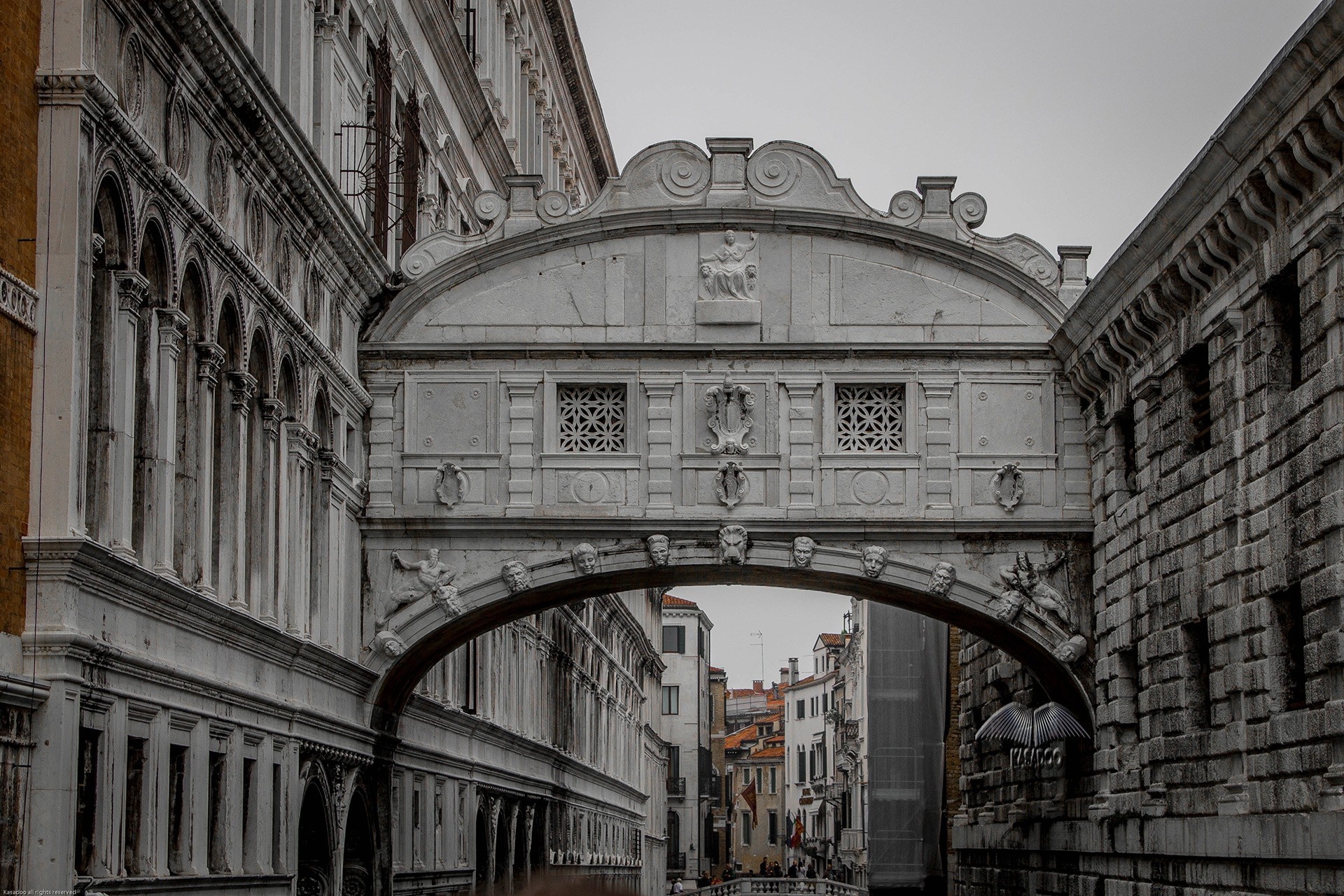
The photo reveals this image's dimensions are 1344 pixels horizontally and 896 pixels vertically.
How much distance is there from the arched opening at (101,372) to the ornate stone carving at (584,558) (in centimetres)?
991

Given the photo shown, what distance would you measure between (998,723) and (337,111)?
1135 centimetres

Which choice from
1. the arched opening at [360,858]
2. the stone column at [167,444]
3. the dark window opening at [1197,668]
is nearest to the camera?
the stone column at [167,444]

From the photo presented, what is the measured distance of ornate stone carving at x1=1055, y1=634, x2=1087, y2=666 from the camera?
2553 centimetres

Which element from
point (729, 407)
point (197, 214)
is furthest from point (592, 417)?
point (197, 214)

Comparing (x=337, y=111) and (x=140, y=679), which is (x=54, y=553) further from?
(x=337, y=111)

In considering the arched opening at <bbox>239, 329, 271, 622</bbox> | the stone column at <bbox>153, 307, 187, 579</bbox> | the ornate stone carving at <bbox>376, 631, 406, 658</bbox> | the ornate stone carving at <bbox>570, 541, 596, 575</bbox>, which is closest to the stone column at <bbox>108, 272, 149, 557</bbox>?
the stone column at <bbox>153, 307, 187, 579</bbox>

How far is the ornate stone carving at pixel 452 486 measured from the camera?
2589 centimetres

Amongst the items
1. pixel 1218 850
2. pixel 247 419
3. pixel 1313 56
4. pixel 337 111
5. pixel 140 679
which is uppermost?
pixel 337 111

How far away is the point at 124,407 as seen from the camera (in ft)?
54.7

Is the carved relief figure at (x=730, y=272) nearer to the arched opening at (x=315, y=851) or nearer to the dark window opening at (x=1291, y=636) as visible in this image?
the arched opening at (x=315, y=851)

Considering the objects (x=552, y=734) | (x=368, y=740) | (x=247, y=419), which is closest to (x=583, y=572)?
(x=368, y=740)

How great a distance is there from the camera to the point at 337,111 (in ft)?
85.5

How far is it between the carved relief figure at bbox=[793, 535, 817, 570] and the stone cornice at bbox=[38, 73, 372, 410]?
5.43m

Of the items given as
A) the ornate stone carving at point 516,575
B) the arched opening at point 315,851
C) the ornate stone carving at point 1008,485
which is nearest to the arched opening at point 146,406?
the arched opening at point 315,851
